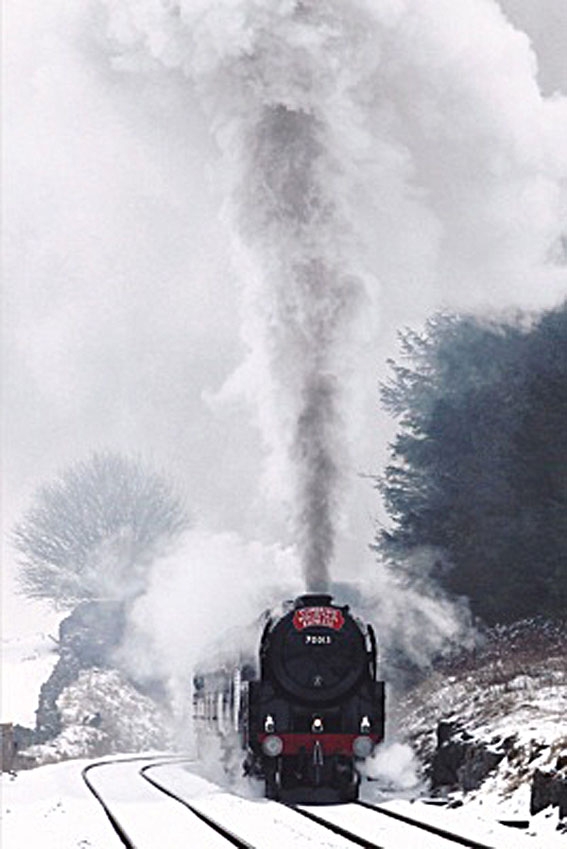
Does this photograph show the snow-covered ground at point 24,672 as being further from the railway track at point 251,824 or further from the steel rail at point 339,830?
the steel rail at point 339,830

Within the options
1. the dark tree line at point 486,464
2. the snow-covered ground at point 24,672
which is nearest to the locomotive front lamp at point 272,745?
the dark tree line at point 486,464

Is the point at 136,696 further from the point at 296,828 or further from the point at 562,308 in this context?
the point at 296,828

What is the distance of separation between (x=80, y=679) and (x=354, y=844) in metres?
38.6

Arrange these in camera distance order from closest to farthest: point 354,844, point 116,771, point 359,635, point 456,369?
point 354,844, point 359,635, point 116,771, point 456,369

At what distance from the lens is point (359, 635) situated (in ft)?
68.1

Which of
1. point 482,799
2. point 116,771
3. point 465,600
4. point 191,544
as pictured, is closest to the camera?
point 482,799

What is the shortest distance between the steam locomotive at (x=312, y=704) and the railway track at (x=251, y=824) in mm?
606

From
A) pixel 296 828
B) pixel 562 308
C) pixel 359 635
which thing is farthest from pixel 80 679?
pixel 296 828

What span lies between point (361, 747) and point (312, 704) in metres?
0.96

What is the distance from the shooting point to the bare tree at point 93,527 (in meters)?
64.9

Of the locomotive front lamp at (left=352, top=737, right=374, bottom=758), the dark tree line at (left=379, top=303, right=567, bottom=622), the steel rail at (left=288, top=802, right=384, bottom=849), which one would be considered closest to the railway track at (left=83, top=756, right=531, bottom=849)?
the steel rail at (left=288, top=802, right=384, bottom=849)

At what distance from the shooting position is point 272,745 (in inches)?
783

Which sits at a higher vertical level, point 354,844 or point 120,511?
point 120,511

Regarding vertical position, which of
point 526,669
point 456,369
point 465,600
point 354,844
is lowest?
point 354,844
